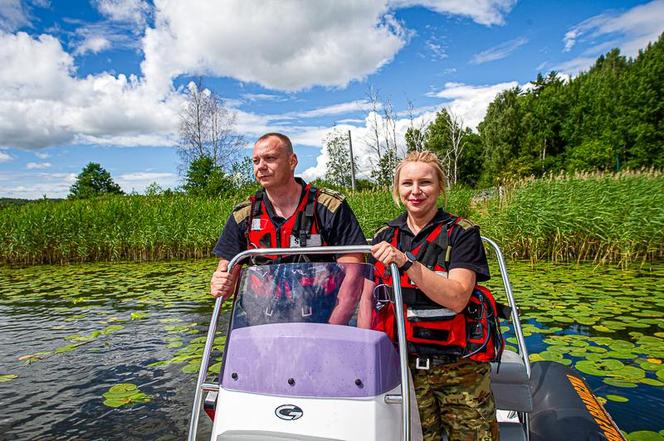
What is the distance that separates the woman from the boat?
227 mm

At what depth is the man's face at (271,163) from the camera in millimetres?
2373

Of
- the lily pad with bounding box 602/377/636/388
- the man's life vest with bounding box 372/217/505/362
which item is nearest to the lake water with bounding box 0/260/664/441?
the lily pad with bounding box 602/377/636/388

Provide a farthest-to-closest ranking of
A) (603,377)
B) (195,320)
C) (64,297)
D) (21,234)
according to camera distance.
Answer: (21,234), (64,297), (195,320), (603,377)

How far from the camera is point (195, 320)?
6211 mm

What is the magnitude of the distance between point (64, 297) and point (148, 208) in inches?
192

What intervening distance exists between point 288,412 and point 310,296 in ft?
1.29

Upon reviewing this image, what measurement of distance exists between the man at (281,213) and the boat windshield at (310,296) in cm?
69

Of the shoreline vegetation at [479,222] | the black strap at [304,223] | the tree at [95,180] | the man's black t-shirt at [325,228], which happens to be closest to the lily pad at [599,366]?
the man's black t-shirt at [325,228]

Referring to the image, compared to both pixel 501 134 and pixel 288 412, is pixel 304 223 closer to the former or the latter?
pixel 288 412

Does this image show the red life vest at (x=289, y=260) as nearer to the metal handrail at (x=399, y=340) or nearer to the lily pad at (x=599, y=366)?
the metal handrail at (x=399, y=340)

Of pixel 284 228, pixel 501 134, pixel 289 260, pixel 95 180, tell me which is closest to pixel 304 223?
pixel 284 228

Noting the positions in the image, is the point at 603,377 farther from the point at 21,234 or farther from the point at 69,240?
the point at 21,234

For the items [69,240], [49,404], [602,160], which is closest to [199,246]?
[69,240]

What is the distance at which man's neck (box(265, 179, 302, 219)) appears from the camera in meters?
2.46
